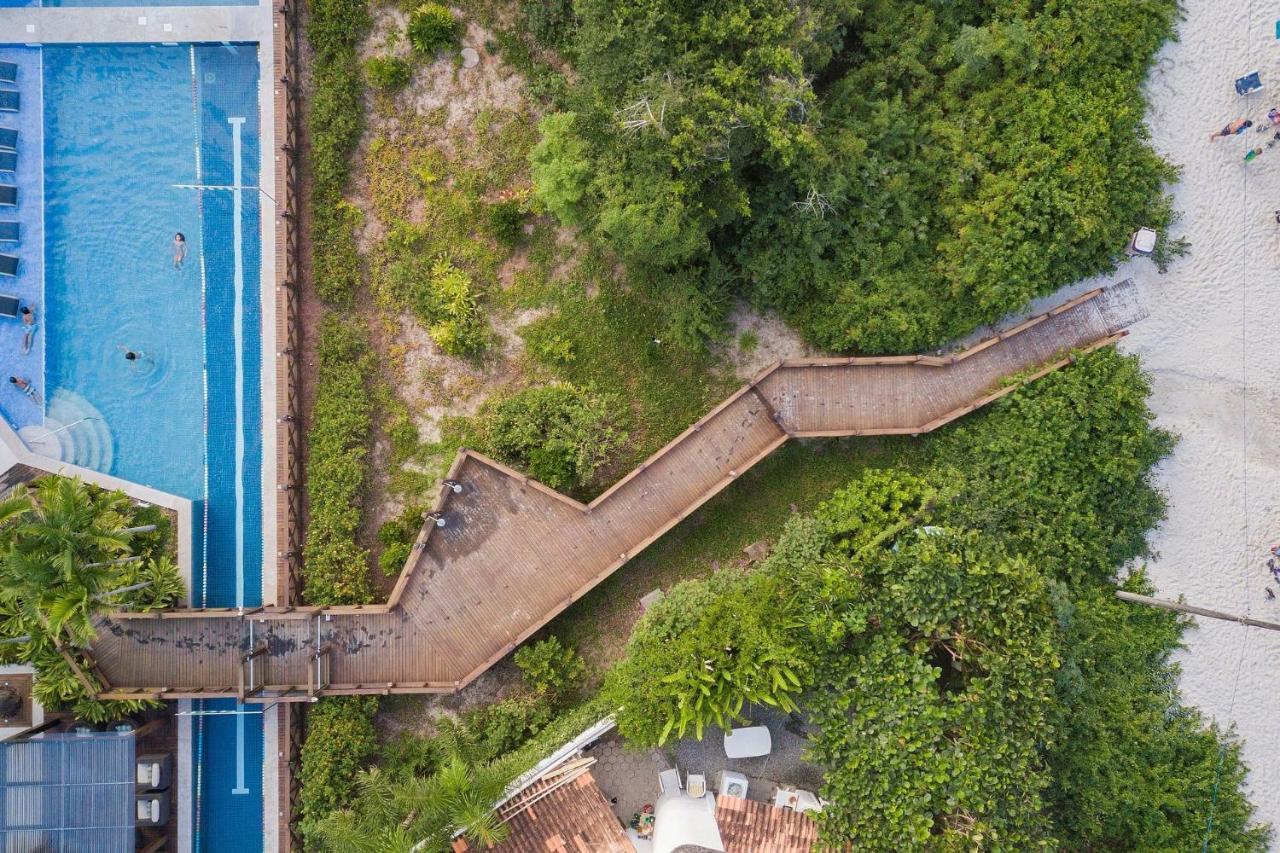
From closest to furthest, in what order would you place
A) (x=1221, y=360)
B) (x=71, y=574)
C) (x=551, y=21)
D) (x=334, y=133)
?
(x=71, y=574)
(x=1221, y=360)
(x=551, y=21)
(x=334, y=133)

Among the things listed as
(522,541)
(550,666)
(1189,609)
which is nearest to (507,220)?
(522,541)

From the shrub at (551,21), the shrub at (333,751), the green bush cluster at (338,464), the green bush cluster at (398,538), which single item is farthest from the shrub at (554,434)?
the shrub at (551,21)

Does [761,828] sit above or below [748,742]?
below

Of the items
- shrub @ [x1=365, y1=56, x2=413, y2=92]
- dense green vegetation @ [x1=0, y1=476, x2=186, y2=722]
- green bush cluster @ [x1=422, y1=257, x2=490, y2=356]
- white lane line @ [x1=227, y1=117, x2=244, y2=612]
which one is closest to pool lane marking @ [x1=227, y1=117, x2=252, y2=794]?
white lane line @ [x1=227, y1=117, x2=244, y2=612]

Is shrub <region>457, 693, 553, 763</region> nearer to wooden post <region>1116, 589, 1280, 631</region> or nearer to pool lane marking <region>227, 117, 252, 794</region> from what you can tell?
pool lane marking <region>227, 117, 252, 794</region>

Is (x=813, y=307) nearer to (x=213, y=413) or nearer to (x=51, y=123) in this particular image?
(x=213, y=413)

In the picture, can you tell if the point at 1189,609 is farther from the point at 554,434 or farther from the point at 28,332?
the point at 28,332
